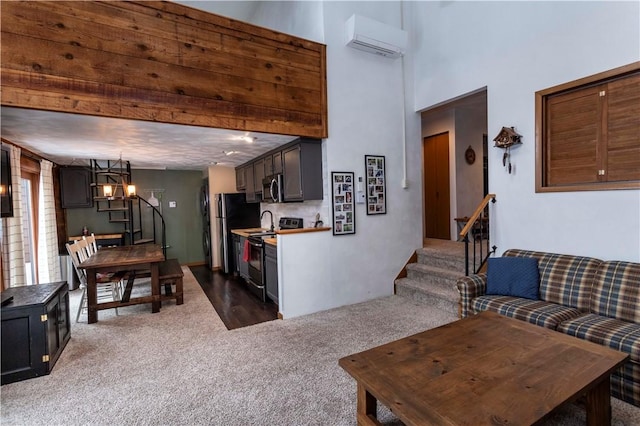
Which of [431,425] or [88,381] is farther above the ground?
[431,425]

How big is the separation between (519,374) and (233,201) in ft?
17.9

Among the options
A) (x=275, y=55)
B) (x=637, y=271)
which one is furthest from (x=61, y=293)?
(x=637, y=271)

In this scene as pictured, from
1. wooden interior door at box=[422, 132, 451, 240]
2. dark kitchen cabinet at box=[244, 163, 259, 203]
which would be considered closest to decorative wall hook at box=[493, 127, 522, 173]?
wooden interior door at box=[422, 132, 451, 240]

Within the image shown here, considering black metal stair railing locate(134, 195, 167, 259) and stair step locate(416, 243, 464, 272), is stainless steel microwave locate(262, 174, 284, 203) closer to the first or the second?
stair step locate(416, 243, 464, 272)

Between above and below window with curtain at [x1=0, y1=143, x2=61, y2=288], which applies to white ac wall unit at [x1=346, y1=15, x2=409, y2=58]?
above

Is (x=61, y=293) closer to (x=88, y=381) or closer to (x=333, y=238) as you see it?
(x=88, y=381)

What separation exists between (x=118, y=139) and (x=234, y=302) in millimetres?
2536

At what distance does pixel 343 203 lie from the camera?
4.02 m

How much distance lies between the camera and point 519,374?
156cm

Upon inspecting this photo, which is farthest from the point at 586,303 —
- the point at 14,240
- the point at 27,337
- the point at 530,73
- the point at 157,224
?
the point at 157,224

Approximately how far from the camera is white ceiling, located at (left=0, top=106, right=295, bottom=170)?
288 centimetres

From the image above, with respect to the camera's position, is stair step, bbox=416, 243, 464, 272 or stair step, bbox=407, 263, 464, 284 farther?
stair step, bbox=416, 243, 464, 272

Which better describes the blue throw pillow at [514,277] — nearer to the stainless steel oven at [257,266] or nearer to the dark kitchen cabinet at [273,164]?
the stainless steel oven at [257,266]

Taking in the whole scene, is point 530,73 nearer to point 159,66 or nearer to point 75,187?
point 159,66
